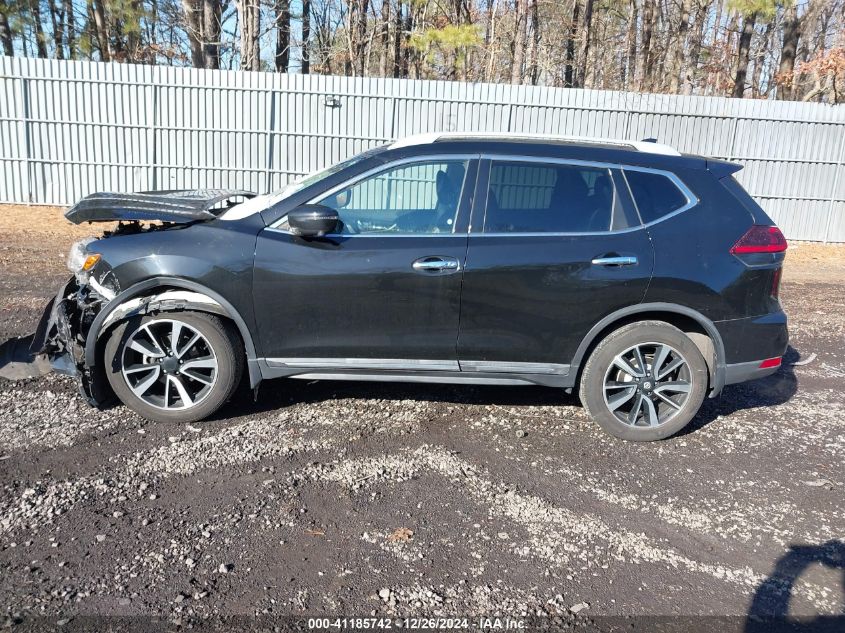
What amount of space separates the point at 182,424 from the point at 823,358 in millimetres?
5848

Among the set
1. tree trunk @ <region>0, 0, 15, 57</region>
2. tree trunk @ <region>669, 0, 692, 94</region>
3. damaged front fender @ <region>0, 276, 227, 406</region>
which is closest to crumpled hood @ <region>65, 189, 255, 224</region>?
damaged front fender @ <region>0, 276, 227, 406</region>

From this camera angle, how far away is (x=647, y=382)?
14.3 ft

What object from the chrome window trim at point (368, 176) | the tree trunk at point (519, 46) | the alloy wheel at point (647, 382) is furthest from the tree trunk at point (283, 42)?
the alloy wheel at point (647, 382)

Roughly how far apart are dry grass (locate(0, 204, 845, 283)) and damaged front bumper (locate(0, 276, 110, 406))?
15.7 ft

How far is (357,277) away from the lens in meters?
4.15

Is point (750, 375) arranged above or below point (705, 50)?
below

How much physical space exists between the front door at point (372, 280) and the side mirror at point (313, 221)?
85mm

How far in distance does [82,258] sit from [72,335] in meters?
0.51

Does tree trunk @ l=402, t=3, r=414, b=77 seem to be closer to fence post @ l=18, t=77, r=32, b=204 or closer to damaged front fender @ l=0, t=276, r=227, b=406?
fence post @ l=18, t=77, r=32, b=204

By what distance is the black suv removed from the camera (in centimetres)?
417

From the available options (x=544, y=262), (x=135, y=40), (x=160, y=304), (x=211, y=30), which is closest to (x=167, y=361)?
(x=160, y=304)

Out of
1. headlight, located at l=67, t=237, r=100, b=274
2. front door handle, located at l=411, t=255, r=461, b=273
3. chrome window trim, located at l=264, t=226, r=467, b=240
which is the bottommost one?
headlight, located at l=67, t=237, r=100, b=274

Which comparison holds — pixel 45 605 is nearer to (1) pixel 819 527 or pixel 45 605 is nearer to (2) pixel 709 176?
(1) pixel 819 527

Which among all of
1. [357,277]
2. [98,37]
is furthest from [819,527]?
[98,37]
